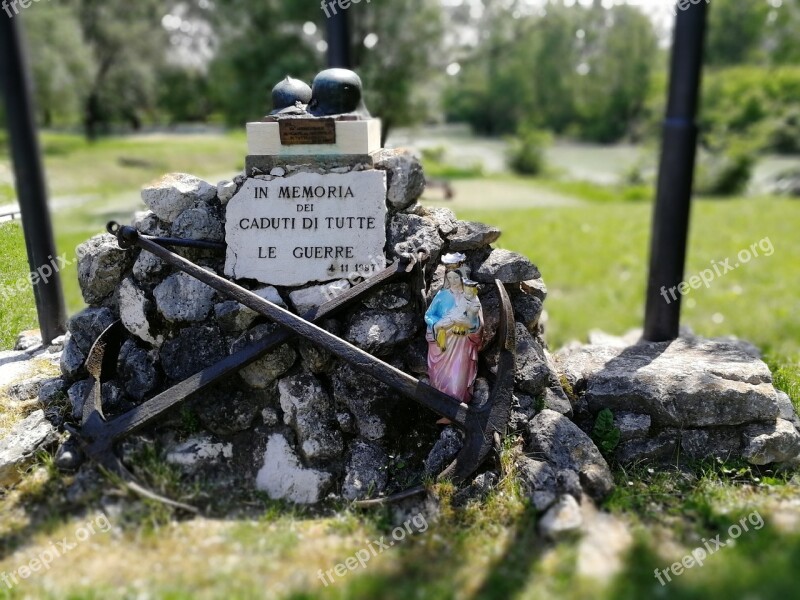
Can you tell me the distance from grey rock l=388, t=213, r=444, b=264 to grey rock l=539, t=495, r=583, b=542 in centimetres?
172

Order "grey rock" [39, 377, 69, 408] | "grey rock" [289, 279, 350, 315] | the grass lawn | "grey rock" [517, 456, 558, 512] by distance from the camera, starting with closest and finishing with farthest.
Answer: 1. the grass lawn
2. "grey rock" [517, 456, 558, 512]
3. "grey rock" [289, 279, 350, 315]
4. "grey rock" [39, 377, 69, 408]

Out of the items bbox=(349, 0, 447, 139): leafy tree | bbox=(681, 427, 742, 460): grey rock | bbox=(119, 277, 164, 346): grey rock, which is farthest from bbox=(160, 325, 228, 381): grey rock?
bbox=(349, 0, 447, 139): leafy tree

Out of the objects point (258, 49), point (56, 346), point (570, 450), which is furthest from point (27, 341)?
point (258, 49)

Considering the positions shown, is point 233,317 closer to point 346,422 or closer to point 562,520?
point 346,422

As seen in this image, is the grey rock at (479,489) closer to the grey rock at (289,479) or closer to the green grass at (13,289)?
the grey rock at (289,479)

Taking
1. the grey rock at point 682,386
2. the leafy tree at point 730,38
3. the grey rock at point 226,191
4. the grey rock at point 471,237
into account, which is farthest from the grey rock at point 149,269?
the leafy tree at point 730,38

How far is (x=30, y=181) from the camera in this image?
5688 millimetres

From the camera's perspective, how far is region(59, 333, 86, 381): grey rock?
4594mm

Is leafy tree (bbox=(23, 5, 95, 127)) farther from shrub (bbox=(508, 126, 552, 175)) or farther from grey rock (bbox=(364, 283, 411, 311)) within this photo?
grey rock (bbox=(364, 283, 411, 311))

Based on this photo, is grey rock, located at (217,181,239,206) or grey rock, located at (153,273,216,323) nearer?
grey rock, located at (153,273,216,323)

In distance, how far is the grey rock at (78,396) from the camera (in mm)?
4259

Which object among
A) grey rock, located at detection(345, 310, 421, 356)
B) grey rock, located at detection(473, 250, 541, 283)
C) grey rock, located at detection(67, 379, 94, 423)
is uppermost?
grey rock, located at detection(473, 250, 541, 283)

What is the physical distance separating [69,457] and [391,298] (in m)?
2.12

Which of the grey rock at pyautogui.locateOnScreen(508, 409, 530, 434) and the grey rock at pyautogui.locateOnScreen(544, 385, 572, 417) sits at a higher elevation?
the grey rock at pyautogui.locateOnScreen(544, 385, 572, 417)
